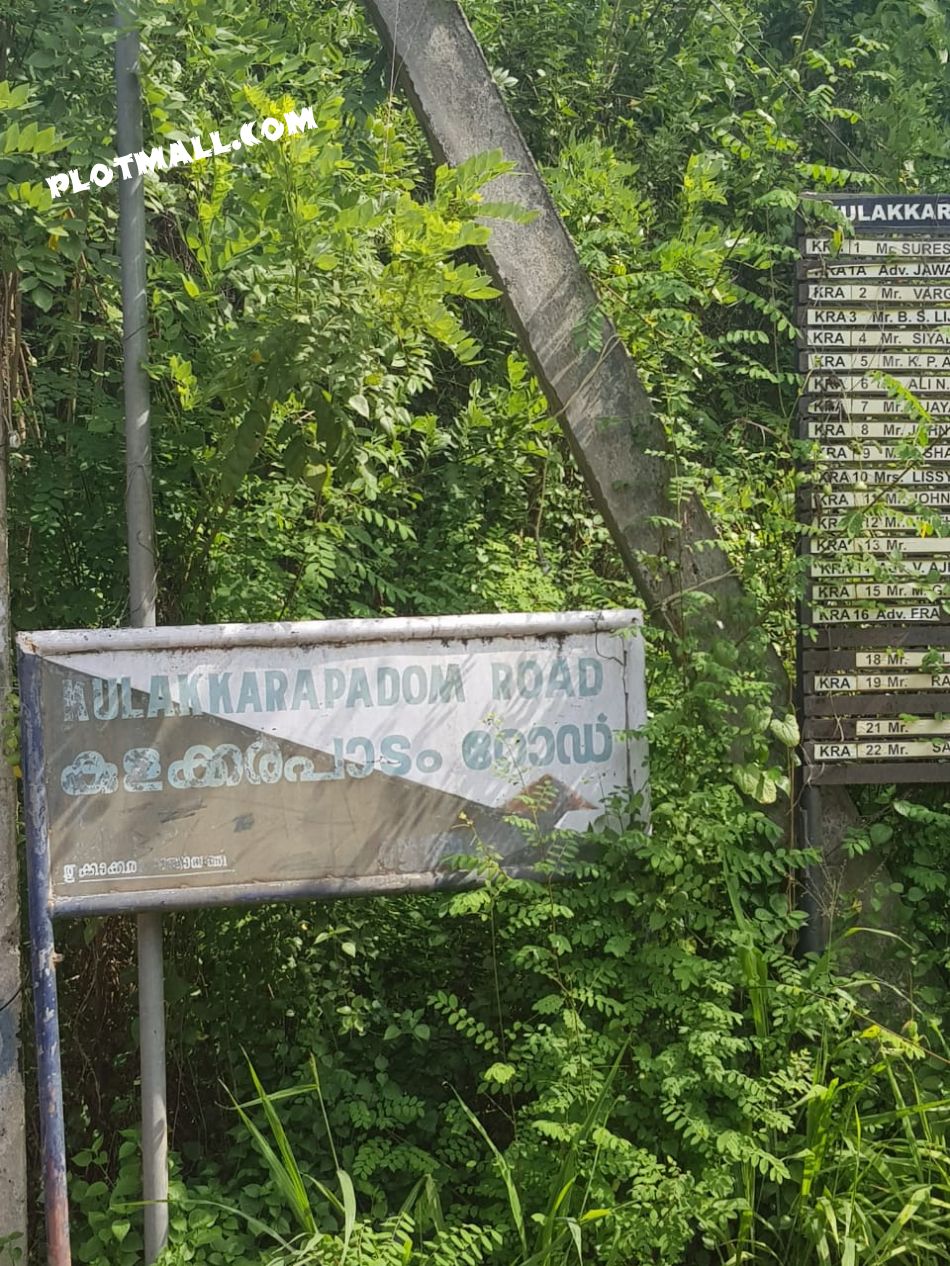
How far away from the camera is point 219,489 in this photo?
3.32 meters

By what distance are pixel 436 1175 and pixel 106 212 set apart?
2.85 metres

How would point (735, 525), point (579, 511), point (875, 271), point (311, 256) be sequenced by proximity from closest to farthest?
point (311, 256), point (875, 271), point (735, 525), point (579, 511)

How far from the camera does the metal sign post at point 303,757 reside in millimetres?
2973

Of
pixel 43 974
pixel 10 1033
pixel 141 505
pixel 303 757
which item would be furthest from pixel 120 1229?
pixel 141 505

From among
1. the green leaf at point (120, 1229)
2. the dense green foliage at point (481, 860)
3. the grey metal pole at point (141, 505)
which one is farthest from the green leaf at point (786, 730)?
the green leaf at point (120, 1229)

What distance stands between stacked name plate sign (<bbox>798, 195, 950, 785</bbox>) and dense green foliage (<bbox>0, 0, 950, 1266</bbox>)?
0.41ft

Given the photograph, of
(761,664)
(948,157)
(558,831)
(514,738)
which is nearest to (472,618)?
(514,738)

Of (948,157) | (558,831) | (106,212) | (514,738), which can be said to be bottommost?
(558,831)

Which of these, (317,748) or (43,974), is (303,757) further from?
(43,974)

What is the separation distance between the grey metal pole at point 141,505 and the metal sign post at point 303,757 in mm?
142

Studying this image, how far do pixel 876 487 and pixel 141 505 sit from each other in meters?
2.00

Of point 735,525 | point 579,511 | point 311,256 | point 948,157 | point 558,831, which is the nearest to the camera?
point 311,256

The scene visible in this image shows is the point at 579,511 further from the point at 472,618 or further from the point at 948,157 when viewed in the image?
the point at 948,157

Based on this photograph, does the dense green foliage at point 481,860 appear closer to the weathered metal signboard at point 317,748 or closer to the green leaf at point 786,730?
the green leaf at point 786,730
